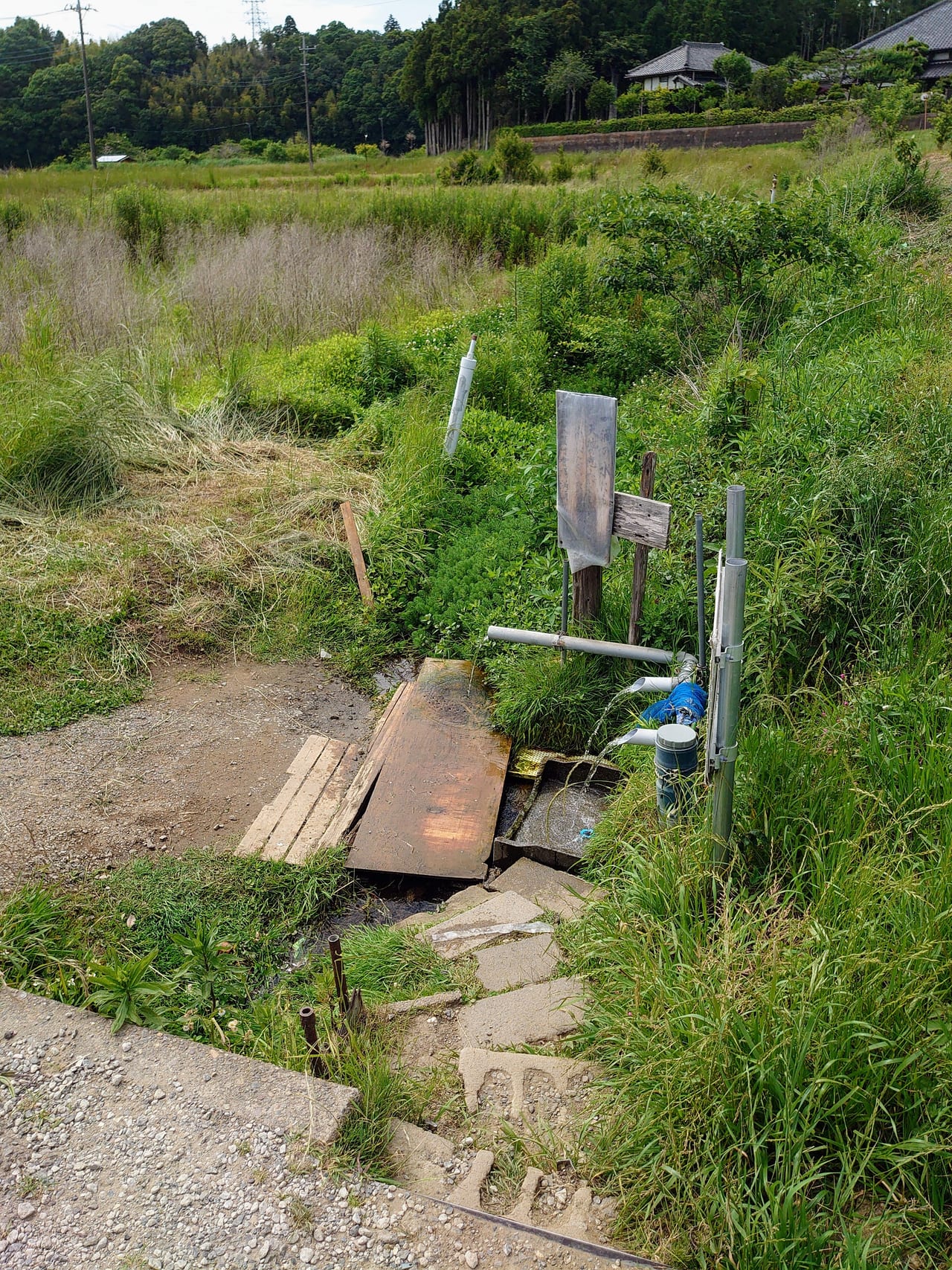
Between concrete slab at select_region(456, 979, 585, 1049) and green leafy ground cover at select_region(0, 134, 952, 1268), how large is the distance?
144 mm

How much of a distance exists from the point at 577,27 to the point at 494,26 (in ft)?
14.7

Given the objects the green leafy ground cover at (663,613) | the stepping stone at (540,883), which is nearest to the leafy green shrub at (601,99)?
the green leafy ground cover at (663,613)

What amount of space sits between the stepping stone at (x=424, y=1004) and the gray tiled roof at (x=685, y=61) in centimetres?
5070

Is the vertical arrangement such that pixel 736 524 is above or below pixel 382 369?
above

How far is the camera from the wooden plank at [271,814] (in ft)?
13.3

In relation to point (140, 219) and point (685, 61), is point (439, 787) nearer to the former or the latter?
point (140, 219)

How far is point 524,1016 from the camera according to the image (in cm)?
282

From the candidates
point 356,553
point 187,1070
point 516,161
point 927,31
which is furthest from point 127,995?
point 927,31

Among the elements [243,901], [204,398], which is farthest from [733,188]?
[243,901]

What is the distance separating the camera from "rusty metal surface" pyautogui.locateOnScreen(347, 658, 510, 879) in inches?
159

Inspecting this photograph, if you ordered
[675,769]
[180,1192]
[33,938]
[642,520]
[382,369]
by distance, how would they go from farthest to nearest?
[382,369]
[642,520]
[33,938]
[675,769]
[180,1192]

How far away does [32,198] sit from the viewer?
15203mm

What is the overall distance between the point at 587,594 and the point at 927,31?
1880 inches

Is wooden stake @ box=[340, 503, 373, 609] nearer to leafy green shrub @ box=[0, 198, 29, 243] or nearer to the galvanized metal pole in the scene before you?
the galvanized metal pole
